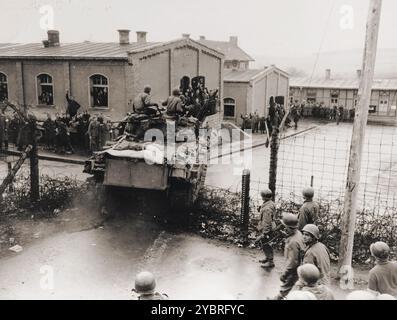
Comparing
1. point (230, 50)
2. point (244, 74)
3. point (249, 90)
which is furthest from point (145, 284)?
point (230, 50)

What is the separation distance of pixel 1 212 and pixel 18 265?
322cm

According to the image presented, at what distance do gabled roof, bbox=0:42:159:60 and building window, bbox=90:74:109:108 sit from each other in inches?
43.2

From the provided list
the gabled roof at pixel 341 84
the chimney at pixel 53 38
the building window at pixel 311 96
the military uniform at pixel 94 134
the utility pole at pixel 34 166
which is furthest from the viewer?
the building window at pixel 311 96

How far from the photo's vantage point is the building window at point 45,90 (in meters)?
23.1

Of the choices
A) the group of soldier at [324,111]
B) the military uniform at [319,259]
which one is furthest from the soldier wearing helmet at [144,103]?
the group of soldier at [324,111]

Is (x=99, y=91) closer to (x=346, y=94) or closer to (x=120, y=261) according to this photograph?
(x=120, y=261)

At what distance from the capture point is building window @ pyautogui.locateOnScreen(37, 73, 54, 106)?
23.1 metres

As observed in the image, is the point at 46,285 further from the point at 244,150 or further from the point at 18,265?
the point at 244,150

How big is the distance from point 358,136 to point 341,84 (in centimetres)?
4017

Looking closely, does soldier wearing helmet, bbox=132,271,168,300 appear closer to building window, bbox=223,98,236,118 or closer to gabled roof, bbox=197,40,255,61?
building window, bbox=223,98,236,118

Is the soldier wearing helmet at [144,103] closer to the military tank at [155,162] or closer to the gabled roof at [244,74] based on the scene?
the military tank at [155,162]

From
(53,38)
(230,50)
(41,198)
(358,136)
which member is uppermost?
(230,50)

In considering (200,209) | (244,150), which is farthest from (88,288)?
(244,150)

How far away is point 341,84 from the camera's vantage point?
1785 inches
